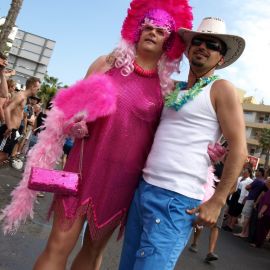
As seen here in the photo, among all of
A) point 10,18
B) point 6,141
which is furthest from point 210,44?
point 10,18

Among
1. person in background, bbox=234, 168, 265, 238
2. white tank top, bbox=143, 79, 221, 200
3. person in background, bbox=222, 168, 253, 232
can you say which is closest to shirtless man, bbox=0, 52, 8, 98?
white tank top, bbox=143, 79, 221, 200

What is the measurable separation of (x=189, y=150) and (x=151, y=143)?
14.1 inches

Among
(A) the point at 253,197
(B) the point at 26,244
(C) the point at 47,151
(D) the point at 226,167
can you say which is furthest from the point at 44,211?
(A) the point at 253,197

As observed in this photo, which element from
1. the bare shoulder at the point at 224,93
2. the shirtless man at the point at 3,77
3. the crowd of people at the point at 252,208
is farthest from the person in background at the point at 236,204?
the bare shoulder at the point at 224,93

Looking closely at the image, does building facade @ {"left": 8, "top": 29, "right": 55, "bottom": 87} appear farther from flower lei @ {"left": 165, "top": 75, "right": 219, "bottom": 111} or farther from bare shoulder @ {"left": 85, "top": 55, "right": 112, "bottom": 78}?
flower lei @ {"left": 165, "top": 75, "right": 219, "bottom": 111}

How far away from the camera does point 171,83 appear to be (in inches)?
109

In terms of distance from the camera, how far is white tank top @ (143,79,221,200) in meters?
2.35

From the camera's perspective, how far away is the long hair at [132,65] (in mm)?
2699

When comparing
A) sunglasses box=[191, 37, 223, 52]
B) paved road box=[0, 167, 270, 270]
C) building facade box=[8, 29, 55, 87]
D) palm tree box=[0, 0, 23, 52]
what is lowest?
paved road box=[0, 167, 270, 270]

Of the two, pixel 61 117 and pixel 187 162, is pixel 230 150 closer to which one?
pixel 187 162

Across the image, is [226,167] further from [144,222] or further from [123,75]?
[123,75]

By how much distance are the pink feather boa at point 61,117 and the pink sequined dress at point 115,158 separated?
0.09 m

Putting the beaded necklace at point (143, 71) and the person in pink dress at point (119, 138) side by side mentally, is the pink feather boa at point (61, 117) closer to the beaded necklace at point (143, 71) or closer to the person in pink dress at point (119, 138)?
the person in pink dress at point (119, 138)

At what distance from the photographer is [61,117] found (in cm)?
262
